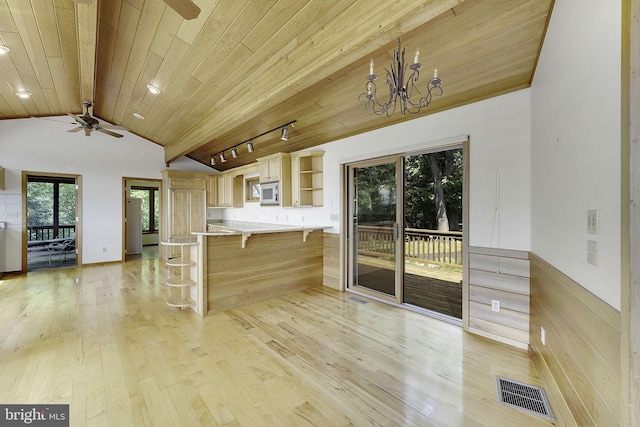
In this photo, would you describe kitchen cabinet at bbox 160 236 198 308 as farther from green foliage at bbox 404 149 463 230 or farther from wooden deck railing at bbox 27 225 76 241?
wooden deck railing at bbox 27 225 76 241

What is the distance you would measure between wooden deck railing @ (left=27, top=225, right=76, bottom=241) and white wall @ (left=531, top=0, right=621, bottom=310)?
1104 centimetres

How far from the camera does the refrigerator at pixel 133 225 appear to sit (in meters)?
7.41

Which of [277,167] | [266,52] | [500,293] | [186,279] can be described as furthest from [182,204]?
[500,293]

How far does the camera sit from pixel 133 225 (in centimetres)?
757

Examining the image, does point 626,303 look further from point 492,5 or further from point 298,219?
point 298,219

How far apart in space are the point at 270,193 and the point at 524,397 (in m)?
4.32

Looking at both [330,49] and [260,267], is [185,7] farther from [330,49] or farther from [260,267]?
[260,267]

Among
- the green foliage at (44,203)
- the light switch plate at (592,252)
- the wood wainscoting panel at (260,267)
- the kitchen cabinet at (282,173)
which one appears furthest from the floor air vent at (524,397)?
the green foliage at (44,203)

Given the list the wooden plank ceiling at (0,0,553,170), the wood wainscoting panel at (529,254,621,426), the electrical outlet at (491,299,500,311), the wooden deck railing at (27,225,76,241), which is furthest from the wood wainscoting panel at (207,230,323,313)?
the wooden deck railing at (27,225,76,241)

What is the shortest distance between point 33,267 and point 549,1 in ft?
30.4

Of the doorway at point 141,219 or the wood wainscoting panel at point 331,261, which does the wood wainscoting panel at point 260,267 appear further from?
the doorway at point 141,219

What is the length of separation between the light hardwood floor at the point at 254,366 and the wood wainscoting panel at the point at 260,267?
0.23 m

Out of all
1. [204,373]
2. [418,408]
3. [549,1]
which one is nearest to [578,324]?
[418,408]

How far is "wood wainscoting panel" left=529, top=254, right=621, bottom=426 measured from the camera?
114 cm
